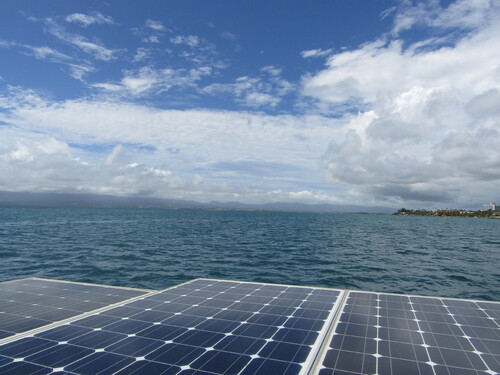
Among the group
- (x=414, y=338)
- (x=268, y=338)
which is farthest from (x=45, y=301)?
(x=414, y=338)

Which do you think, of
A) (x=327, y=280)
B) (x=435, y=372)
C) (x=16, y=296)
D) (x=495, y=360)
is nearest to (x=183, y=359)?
(x=435, y=372)

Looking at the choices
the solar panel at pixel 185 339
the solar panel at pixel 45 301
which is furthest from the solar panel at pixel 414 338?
the solar panel at pixel 45 301

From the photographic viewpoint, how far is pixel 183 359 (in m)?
8.38

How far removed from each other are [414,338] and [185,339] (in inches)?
301

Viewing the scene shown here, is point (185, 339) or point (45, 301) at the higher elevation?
point (185, 339)

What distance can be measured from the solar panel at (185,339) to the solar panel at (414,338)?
37.1 inches

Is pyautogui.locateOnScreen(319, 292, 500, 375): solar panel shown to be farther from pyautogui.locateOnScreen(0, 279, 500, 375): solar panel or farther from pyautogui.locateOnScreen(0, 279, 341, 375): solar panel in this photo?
pyautogui.locateOnScreen(0, 279, 341, 375): solar panel

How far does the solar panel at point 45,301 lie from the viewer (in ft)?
37.7

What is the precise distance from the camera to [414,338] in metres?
10.2

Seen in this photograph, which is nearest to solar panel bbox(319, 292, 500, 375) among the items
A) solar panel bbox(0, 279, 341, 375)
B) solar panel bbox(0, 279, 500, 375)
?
solar panel bbox(0, 279, 500, 375)

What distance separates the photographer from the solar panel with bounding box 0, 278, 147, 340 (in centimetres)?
1148

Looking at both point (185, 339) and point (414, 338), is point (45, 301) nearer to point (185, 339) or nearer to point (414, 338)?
point (185, 339)

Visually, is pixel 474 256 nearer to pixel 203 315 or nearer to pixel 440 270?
pixel 440 270

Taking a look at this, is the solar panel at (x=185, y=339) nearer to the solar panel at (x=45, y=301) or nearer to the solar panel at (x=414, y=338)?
the solar panel at (x=414, y=338)
